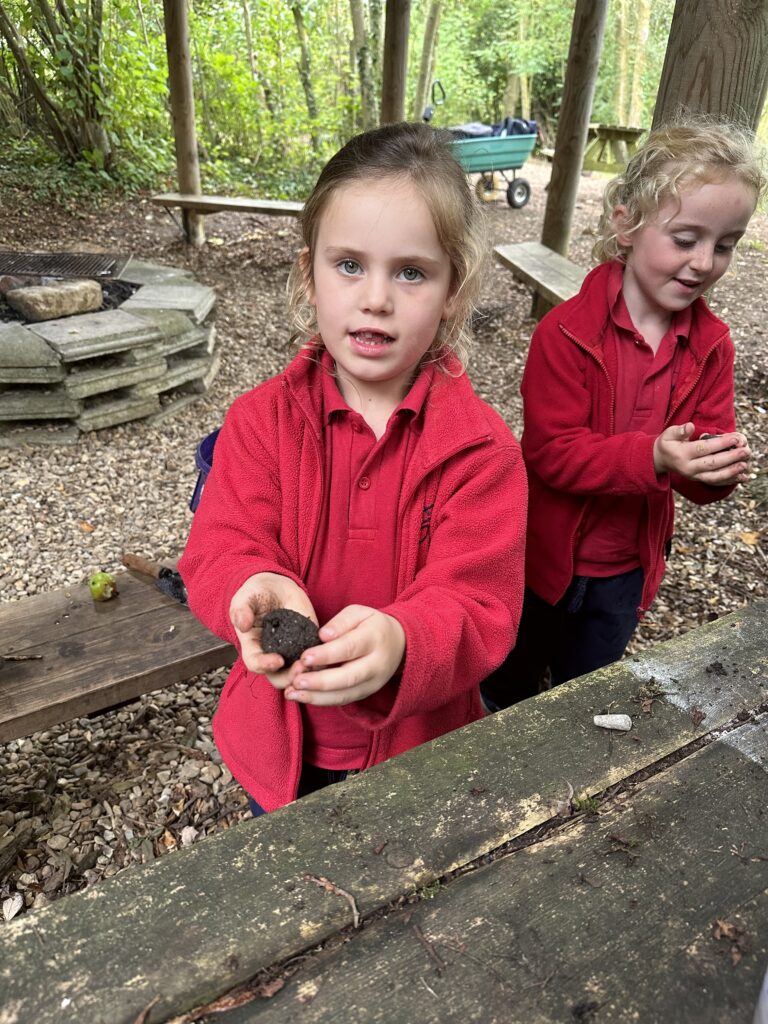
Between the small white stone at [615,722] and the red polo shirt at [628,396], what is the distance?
86 cm

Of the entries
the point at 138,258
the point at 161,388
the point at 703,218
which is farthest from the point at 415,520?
the point at 138,258

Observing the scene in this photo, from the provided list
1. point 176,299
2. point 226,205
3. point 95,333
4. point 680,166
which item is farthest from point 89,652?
point 226,205

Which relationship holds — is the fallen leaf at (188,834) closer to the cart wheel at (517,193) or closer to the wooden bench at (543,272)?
the wooden bench at (543,272)

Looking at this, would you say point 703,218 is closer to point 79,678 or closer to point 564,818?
point 564,818

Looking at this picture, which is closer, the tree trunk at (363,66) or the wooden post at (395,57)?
the wooden post at (395,57)

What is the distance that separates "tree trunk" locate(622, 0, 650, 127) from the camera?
58.3ft

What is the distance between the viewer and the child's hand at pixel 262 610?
109 cm

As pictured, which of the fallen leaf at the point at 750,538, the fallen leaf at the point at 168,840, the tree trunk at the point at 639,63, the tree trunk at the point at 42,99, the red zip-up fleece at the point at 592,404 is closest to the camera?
the red zip-up fleece at the point at 592,404

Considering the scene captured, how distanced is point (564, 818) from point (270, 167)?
1222 centimetres

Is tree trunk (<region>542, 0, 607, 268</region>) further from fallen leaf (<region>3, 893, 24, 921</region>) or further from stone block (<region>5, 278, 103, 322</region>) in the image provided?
fallen leaf (<region>3, 893, 24, 921</region>)

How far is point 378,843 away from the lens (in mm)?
1026

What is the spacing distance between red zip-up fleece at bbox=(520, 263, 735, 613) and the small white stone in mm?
703

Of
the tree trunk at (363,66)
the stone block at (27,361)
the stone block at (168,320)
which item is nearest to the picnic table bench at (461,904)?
the stone block at (27,361)

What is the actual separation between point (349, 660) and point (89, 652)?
4.54 feet
